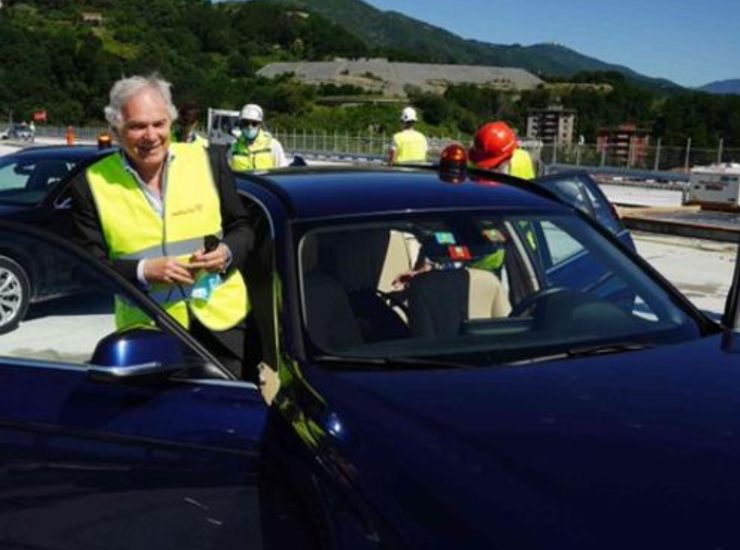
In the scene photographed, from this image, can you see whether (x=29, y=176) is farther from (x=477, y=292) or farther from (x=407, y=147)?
(x=477, y=292)

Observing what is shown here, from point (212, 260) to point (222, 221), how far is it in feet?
0.93

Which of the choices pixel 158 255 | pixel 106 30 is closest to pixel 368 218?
pixel 158 255

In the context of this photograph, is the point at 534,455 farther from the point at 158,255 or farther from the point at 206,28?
the point at 206,28

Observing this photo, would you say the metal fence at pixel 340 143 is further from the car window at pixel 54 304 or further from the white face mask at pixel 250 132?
the car window at pixel 54 304

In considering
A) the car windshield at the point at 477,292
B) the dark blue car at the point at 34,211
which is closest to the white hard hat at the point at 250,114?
the dark blue car at the point at 34,211

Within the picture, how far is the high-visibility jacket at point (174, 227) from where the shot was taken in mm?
3125

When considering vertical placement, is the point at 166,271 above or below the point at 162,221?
below

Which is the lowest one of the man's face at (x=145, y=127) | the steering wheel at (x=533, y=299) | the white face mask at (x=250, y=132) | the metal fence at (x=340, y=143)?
the metal fence at (x=340, y=143)

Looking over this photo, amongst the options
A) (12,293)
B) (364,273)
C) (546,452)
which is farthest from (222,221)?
(546,452)

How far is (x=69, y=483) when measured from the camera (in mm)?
2695

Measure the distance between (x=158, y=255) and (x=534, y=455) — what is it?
154 centimetres

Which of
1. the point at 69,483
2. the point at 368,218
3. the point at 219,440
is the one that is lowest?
the point at 69,483

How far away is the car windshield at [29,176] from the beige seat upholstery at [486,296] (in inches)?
186

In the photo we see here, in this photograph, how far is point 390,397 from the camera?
2.38m
